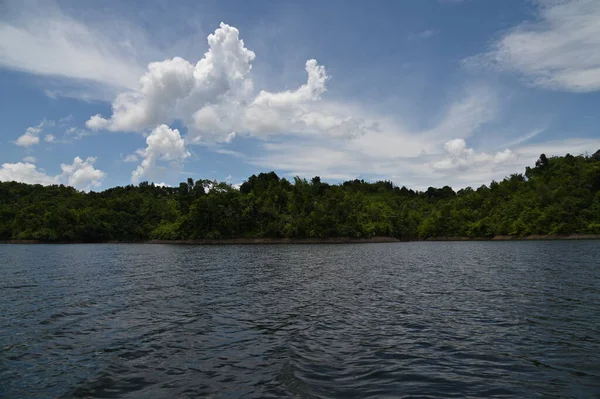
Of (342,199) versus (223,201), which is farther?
(342,199)

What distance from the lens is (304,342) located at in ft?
52.4

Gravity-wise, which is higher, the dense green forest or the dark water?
the dense green forest

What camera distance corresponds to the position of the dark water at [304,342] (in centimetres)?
1124

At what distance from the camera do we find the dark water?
11.2 meters

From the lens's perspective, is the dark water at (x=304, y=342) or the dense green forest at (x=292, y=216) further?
the dense green forest at (x=292, y=216)

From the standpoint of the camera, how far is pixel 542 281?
107 ft

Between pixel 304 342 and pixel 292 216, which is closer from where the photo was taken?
pixel 304 342

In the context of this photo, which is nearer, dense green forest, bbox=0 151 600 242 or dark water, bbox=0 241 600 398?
dark water, bbox=0 241 600 398

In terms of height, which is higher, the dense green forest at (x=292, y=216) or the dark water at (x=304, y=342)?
the dense green forest at (x=292, y=216)

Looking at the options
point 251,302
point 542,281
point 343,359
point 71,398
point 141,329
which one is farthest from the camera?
point 542,281

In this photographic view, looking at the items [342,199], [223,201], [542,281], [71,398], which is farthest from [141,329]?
[342,199]

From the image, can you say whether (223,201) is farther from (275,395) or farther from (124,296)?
(275,395)

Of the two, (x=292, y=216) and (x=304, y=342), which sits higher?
(x=292, y=216)

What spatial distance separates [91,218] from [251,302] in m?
198
